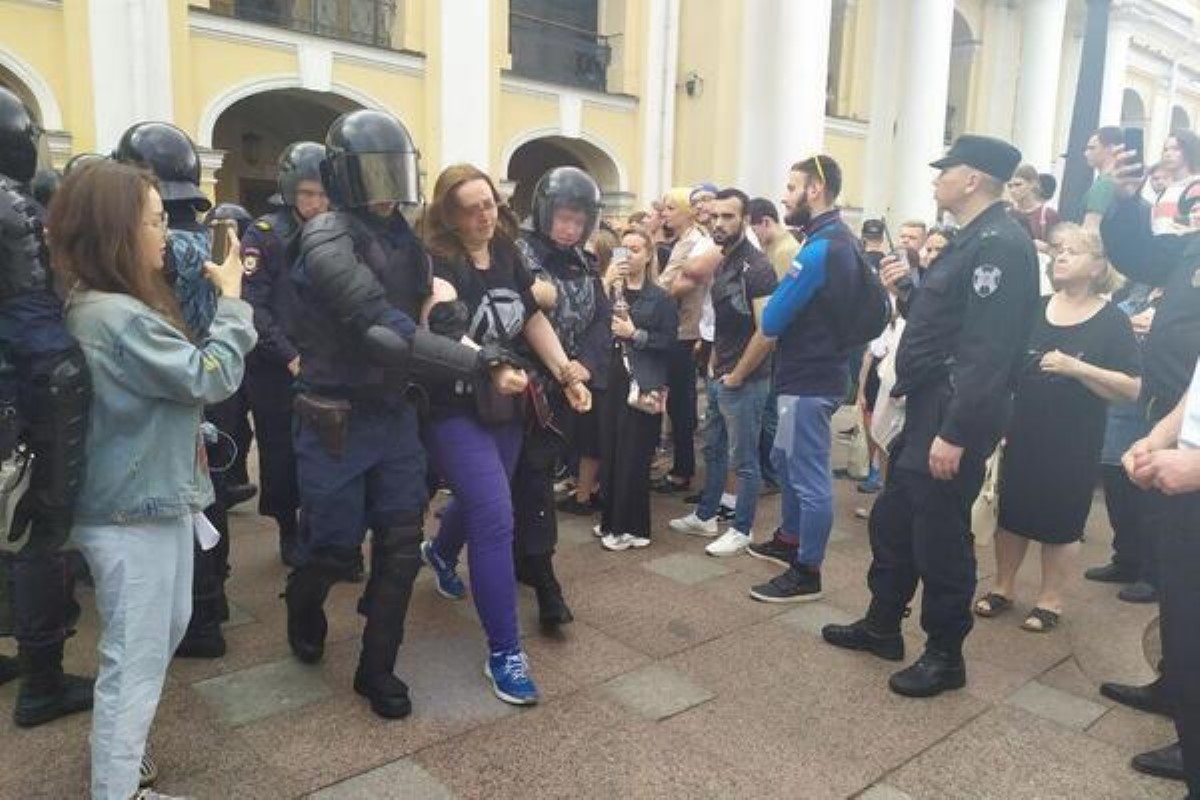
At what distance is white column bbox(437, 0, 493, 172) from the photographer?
44.0ft

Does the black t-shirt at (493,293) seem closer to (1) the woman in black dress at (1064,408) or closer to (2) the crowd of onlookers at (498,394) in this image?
(2) the crowd of onlookers at (498,394)

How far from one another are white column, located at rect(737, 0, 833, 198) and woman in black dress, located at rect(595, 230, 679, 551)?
8243 millimetres

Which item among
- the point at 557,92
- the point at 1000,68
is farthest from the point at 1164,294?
the point at 1000,68

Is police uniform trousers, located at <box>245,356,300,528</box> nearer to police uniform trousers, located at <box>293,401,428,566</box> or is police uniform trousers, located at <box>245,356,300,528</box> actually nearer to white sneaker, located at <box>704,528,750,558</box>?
police uniform trousers, located at <box>293,401,428,566</box>

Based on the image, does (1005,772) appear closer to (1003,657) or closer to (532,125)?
(1003,657)

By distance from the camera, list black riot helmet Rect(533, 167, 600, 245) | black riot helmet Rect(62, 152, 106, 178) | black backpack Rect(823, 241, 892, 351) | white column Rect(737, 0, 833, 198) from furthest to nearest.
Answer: white column Rect(737, 0, 833, 198) → black backpack Rect(823, 241, 892, 351) → black riot helmet Rect(533, 167, 600, 245) → black riot helmet Rect(62, 152, 106, 178)

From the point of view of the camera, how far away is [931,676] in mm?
3365

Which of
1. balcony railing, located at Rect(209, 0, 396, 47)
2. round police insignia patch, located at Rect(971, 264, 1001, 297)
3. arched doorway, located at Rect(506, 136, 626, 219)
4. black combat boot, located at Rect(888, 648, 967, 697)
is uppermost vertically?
balcony railing, located at Rect(209, 0, 396, 47)

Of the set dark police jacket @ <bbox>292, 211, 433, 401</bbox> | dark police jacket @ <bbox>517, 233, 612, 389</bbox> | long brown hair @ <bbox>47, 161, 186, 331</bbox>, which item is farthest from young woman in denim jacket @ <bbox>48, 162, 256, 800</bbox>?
dark police jacket @ <bbox>517, 233, 612, 389</bbox>

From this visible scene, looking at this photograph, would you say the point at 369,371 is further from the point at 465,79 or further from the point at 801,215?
the point at 465,79

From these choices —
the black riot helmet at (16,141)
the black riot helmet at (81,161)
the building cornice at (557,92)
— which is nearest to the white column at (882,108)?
the building cornice at (557,92)

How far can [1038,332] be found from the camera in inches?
162

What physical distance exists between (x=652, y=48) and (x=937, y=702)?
49.2 feet

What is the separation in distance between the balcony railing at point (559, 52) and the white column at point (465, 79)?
5.77ft
